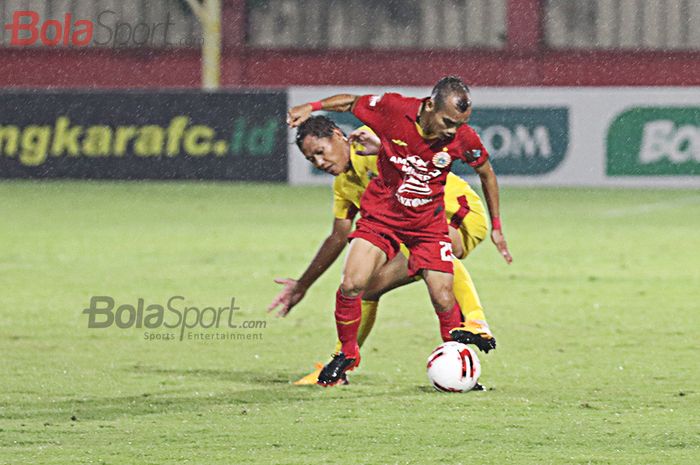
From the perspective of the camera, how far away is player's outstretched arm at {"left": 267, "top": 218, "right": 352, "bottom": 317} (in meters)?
7.87

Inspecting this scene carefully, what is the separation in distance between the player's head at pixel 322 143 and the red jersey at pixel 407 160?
199 mm

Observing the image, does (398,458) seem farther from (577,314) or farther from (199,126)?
(199,126)

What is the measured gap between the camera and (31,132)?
72.1ft

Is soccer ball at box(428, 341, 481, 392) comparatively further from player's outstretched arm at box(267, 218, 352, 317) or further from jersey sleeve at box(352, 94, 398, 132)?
jersey sleeve at box(352, 94, 398, 132)

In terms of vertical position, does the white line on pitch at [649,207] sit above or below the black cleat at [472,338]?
below

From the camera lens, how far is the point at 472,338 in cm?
752

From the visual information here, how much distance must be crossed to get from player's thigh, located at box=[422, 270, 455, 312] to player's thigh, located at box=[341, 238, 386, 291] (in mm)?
266

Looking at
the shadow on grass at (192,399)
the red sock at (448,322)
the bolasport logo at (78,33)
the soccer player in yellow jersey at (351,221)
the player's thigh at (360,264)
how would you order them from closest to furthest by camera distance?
the shadow on grass at (192,399) < the player's thigh at (360,264) < the soccer player in yellow jersey at (351,221) < the red sock at (448,322) < the bolasport logo at (78,33)

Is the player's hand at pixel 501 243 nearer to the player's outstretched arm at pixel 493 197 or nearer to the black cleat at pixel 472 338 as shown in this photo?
the player's outstretched arm at pixel 493 197

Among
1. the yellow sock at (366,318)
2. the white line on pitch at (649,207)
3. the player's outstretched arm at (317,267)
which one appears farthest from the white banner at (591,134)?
the yellow sock at (366,318)

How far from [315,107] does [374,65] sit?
25309mm

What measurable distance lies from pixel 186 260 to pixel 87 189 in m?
8.17

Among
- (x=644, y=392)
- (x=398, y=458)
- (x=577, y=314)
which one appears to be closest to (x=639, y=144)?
(x=577, y=314)

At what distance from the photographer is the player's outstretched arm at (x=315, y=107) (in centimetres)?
694
